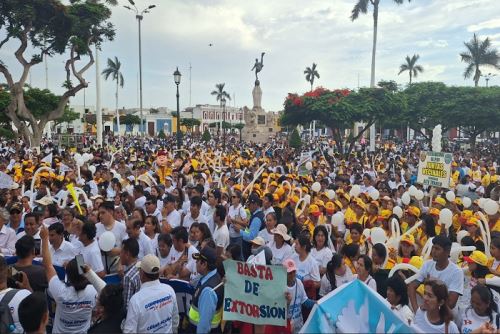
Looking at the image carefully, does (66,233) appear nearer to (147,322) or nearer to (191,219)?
(191,219)

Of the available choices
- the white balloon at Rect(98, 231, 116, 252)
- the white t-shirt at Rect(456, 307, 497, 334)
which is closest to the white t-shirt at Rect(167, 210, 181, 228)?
the white balloon at Rect(98, 231, 116, 252)

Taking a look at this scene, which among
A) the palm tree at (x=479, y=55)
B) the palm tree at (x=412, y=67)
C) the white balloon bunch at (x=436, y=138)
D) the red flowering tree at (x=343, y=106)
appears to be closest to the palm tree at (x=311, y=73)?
the palm tree at (x=412, y=67)

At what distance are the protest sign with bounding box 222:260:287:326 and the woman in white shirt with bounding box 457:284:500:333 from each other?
70.6 inches

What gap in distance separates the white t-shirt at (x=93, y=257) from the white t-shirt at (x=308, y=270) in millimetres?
2423

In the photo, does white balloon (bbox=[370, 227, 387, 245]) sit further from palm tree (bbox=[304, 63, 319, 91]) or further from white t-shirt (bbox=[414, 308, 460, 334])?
palm tree (bbox=[304, 63, 319, 91])

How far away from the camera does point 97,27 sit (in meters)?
29.6

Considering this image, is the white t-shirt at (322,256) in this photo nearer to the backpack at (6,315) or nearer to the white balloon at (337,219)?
the white balloon at (337,219)

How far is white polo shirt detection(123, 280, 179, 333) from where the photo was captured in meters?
3.70

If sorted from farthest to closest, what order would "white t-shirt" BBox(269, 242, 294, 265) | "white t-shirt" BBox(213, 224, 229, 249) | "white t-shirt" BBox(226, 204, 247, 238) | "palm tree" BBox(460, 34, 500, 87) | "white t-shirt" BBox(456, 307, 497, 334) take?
"palm tree" BBox(460, 34, 500, 87)
"white t-shirt" BBox(226, 204, 247, 238)
"white t-shirt" BBox(213, 224, 229, 249)
"white t-shirt" BBox(269, 242, 294, 265)
"white t-shirt" BBox(456, 307, 497, 334)

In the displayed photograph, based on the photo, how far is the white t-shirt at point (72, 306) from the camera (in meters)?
4.02

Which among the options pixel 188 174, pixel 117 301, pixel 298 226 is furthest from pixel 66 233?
pixel 188 174

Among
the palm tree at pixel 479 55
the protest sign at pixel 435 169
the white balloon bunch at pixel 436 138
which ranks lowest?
the protest sign at pixel 435 169

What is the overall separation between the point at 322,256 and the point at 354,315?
277cm

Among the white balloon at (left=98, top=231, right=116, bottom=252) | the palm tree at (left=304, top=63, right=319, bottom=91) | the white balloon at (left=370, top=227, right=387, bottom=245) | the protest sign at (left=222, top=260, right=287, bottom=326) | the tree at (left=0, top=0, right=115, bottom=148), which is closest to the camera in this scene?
the protest sign at (left=222, top=260, right=287, bottom=326)
